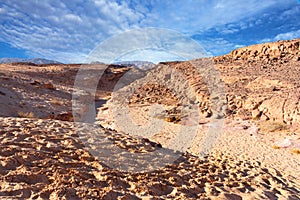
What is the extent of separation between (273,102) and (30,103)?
1280cm

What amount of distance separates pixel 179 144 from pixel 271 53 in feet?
52.8

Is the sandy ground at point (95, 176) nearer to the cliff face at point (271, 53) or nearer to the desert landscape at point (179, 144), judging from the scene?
the desert landscape at point (179, 144)

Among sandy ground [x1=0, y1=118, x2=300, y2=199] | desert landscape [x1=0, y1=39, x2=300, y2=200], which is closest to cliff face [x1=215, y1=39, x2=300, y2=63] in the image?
A: desert landscape [x1=0, y1=39, x2=300, y2=200]

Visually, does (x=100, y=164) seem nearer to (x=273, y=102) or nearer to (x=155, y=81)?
(x=273, y=102)

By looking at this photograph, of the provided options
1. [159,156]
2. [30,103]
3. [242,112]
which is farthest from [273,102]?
[30,103]

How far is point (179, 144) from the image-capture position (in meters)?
9.21

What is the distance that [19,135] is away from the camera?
5.08m

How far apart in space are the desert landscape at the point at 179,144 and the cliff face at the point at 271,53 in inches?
6.9

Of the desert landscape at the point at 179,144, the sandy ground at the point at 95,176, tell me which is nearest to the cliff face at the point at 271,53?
the desert landscape at the point at 179,144

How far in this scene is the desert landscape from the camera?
3.69 metres

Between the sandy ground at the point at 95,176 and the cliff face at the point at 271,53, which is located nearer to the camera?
the sandy ground at the point at 95,176

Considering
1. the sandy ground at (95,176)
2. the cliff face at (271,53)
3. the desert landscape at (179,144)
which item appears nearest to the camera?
the sandy ground at (95,176)

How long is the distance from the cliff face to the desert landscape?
0.58 ft

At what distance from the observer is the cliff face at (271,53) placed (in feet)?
64.5
